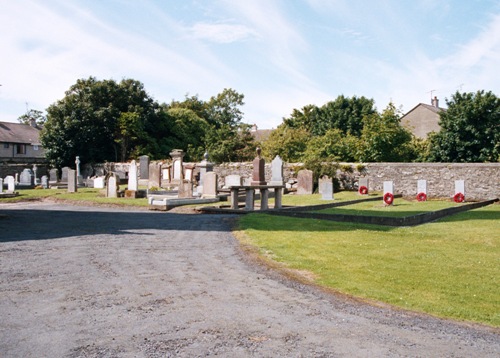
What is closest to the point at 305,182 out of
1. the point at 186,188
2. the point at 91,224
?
the point at 186,188

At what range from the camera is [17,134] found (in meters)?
64.4

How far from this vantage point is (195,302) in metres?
5.78

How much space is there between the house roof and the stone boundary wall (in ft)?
155

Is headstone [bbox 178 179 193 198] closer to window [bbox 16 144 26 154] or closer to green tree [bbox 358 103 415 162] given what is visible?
green tree [bbox 358 103 415 162]

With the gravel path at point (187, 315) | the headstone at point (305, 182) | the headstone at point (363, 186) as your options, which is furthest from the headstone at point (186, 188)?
the gravel path at point (187, 315)

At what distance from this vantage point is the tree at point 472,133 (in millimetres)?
34094

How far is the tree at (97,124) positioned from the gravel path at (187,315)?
133 feet

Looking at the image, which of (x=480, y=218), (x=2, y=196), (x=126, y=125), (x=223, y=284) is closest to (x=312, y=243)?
(x=223, y=284)

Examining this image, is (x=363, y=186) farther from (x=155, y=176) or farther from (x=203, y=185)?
(x=155, y=176)

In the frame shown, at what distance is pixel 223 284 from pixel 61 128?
45217mm

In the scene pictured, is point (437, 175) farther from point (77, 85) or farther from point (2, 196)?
point (77, 85)

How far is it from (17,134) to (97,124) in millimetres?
23980

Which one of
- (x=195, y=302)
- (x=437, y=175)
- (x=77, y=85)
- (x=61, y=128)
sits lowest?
(x=195, y=302)

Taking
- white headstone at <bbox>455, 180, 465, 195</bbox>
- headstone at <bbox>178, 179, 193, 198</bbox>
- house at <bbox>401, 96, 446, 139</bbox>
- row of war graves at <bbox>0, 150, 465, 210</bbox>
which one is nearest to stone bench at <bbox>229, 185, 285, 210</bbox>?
row of war graves at <bbox>0, 150, 465, 210</bbox>
